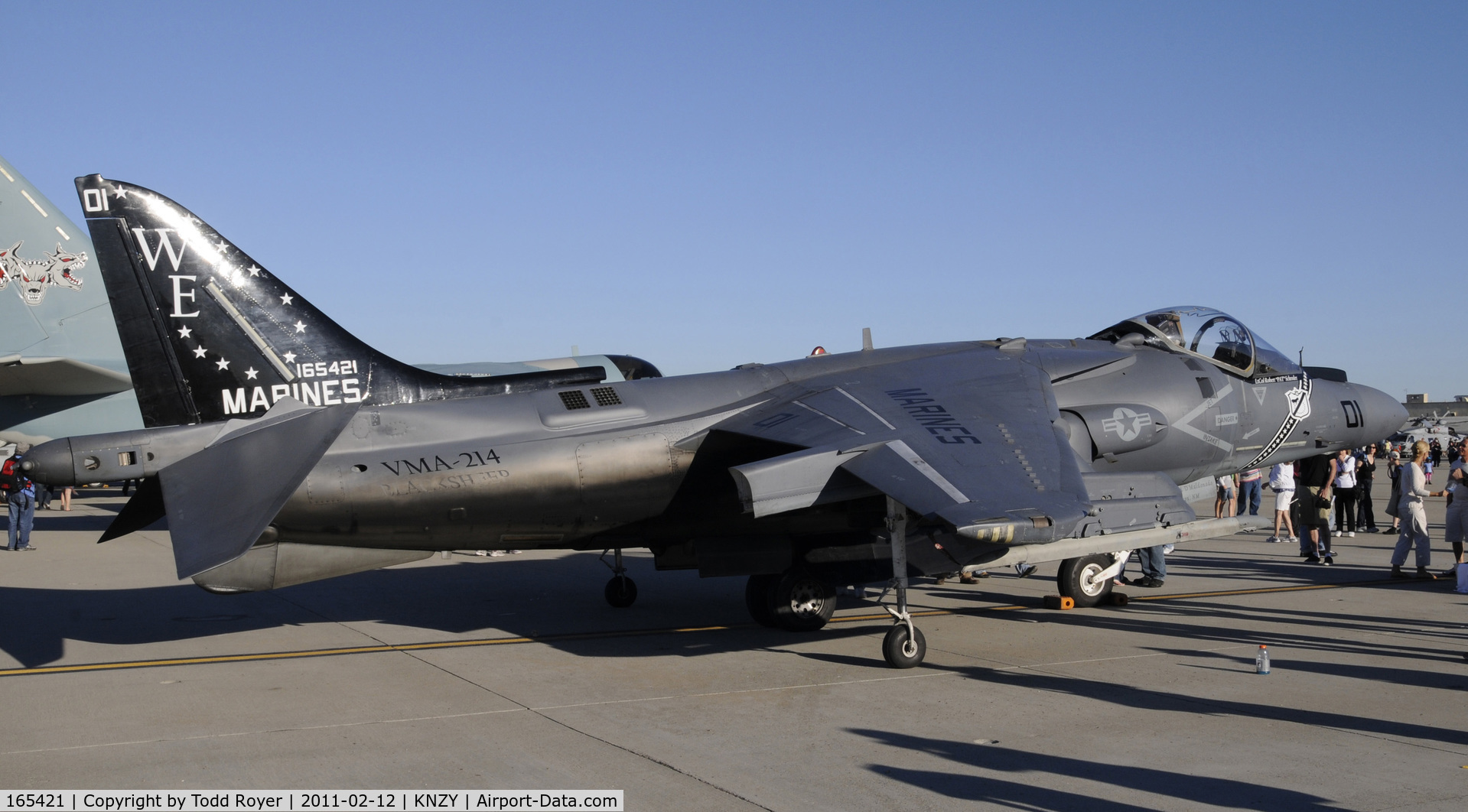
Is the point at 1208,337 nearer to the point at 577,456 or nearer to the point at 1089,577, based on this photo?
the point at 1089,577

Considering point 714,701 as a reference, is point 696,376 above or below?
above

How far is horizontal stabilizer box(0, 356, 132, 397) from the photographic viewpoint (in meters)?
21.4

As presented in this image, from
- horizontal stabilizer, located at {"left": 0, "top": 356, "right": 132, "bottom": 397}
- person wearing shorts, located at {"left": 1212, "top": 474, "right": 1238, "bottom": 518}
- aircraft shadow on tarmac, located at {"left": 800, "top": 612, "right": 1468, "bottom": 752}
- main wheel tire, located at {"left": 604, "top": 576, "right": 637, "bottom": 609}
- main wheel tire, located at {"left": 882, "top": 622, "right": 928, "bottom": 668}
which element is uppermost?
horizontal stabilizer, located at {"left": 0, "top": 356, "right": 132, "bottom": 397}

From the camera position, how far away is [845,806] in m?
6.08

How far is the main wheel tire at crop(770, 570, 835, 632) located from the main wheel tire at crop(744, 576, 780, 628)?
48 millimetres

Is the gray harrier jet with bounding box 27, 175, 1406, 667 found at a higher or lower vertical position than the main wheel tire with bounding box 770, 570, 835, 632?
higher

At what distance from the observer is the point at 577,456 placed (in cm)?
1054

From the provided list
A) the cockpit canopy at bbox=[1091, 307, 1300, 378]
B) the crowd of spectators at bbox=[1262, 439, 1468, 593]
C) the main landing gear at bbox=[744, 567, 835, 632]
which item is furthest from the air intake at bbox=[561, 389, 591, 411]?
the crowd of spectators at bbox=[1262, 439, 1468, 593]

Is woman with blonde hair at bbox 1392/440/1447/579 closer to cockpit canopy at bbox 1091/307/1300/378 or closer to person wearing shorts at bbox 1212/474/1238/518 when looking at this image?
cockpit canopy at bbox 1091/307/1300/378

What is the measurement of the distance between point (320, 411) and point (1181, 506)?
819 centimetres

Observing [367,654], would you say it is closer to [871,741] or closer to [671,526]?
[671,526]

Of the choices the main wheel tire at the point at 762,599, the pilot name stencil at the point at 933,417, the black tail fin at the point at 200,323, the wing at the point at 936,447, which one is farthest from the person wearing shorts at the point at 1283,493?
the black tail fin at the point at 200,323

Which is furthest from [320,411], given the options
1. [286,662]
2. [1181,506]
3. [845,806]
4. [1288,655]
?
[1288,655]

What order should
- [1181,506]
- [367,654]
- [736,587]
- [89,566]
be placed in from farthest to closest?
1. [89,566]
2. [736,587]
3. [367,654]
4. [1181,506]
